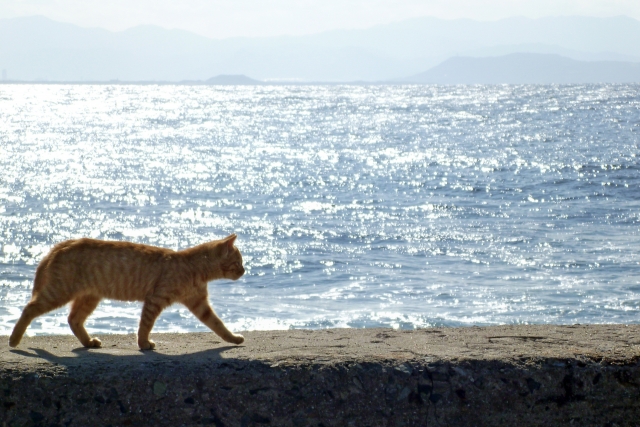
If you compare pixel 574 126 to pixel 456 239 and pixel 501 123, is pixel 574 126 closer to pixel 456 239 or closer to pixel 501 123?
pixel 501 123

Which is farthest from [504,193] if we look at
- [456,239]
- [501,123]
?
[501,123]

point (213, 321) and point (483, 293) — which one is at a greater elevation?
point (213, 321)

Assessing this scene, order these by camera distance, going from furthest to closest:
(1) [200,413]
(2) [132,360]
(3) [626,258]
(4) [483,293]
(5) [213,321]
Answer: (3) [626,258], (4) [483,293], (5) [213,321], (2) [132,360], (1) [200,413]

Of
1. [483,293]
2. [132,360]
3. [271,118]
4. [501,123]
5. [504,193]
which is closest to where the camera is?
[132,360]

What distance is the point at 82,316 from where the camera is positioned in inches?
174

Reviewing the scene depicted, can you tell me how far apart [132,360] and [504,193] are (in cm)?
1863

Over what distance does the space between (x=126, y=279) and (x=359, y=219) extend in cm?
1323

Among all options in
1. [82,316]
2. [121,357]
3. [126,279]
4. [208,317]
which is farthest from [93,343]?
[121,357]

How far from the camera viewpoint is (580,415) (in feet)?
10.4

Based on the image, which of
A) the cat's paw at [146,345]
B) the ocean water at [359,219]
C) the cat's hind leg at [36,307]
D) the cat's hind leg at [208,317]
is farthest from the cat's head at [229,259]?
the ocean water at [359,219]

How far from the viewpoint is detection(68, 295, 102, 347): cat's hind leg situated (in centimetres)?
424

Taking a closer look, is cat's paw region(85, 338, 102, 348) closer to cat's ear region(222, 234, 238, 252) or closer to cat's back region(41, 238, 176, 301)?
cat's back region(41, 238, 176, 301)

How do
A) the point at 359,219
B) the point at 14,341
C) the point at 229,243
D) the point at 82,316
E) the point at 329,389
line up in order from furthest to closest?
the point at 359,219
the point at 229,243
the point at 82,316
the point at 14,341
the point at 329,389

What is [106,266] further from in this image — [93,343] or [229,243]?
[229,243]
